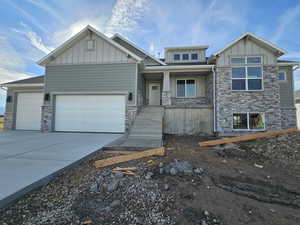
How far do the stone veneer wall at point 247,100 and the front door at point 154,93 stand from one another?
4525 millimetres

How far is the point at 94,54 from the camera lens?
877 centimetres

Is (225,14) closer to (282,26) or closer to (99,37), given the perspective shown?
(282,26)

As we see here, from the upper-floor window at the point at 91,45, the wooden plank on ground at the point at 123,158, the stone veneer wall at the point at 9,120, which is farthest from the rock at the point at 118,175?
the stone veneer wall at the point at 9,120

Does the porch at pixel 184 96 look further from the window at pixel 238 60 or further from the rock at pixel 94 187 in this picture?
the rock at pixel 94 187

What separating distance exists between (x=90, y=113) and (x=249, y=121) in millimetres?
9763

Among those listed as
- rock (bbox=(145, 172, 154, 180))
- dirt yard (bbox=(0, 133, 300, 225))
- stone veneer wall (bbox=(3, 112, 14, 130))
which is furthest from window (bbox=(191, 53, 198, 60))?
stone veneer wall (bbox=(3, 112, 14, 130))

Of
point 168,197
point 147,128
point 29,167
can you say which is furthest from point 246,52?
point 29,167

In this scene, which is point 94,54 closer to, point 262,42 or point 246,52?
point 246,52

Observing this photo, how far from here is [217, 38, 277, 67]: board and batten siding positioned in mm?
8539

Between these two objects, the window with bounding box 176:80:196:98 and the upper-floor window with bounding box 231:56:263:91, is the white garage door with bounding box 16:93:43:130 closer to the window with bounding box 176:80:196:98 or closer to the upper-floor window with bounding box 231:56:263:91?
the window with bounding box 176:80:196:98

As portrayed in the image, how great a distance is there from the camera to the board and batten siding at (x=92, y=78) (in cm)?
851

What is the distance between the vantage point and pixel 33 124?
1017 centimetres

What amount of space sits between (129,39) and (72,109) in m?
7.05

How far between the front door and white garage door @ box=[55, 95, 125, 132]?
354 cm
